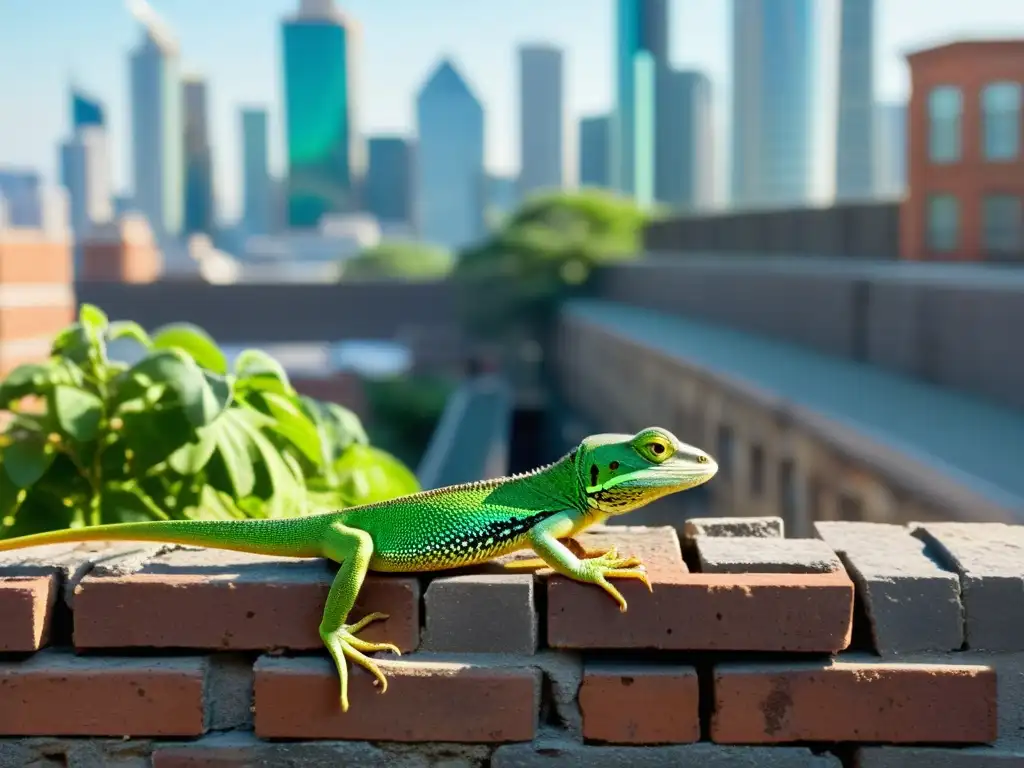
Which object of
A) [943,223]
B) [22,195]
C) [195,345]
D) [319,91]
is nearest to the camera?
[195,345]

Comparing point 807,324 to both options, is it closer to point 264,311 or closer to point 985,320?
point 985,320

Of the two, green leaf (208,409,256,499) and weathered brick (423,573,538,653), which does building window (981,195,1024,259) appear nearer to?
green leaf (208,409,256,499)

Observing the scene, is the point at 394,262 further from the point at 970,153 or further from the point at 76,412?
the point at 76,412

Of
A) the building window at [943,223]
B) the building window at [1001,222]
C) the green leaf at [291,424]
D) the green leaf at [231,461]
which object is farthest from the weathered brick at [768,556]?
the building window at [1001,222]

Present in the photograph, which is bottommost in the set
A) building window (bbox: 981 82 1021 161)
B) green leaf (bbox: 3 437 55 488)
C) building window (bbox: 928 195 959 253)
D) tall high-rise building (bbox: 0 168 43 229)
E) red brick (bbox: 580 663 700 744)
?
red brick (bbox: 580 663 700 744)

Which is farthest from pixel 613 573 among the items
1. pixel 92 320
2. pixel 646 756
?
Answer: pixel 92 320

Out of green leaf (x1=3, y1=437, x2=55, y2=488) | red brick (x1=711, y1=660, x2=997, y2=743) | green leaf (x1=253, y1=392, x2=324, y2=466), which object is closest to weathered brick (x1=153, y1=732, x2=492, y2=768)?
red brick (x1=711, y1=660, x2=997, y2=743)

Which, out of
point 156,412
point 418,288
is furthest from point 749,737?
point 418,288

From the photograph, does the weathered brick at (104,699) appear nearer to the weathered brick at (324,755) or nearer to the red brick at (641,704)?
the weathered brick at (324,755)
